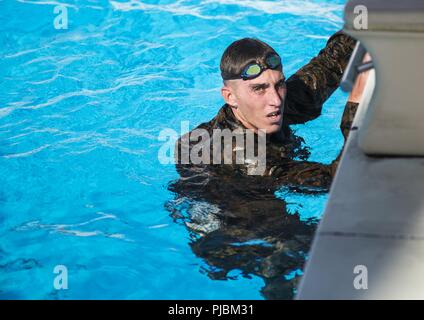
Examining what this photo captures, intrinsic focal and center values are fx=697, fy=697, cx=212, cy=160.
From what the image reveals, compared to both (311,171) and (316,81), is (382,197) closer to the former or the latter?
(311,171)

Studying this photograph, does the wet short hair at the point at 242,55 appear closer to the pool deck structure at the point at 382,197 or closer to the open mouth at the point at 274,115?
the open mouth at the point at 274,115

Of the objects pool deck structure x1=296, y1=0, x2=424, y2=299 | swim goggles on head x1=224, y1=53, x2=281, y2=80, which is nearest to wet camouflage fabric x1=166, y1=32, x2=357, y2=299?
swim goggles on head x1=224, y1=53, x2=281, y2=80

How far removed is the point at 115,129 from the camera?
5.97 metres

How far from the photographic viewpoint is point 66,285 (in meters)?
4.05

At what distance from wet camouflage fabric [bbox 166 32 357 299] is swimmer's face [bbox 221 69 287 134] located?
0.10 meters

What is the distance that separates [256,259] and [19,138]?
9.34ft

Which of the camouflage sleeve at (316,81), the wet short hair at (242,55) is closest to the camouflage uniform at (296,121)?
the camouflage sleeve at (316,81)

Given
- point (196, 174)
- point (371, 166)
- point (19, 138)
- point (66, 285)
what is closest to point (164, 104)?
point (19, 138)

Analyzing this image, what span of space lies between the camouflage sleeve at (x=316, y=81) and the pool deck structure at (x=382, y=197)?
6.46ft

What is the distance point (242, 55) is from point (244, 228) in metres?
1.09

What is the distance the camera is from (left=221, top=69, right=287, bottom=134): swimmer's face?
429 cm

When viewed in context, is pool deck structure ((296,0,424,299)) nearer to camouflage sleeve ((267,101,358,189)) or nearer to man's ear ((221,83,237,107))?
camouflage sleeve ((267,101,358,189))
